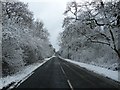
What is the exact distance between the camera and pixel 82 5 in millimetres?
30547

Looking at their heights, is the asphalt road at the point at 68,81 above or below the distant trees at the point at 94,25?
below

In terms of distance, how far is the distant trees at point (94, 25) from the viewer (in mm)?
24022

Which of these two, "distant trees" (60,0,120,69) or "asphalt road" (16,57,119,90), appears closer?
"asphalt road" (16,57,119,90)

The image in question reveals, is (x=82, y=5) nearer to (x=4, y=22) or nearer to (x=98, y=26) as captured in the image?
(x=98, y=26)

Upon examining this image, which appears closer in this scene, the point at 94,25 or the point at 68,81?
the point at 68,81

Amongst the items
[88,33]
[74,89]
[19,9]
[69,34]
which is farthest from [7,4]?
[74,89]

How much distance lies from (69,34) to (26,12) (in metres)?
7.14

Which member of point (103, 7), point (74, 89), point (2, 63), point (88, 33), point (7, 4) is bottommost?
point (74, 89)

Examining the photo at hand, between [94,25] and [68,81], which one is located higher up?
[94,25]

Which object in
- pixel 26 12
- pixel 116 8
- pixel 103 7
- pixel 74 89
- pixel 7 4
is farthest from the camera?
pixel 26 12

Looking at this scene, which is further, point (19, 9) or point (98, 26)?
point (19, 9)

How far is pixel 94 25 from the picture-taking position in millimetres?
28984

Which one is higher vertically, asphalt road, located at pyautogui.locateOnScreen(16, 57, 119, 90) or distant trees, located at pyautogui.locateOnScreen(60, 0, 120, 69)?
distant trees, located at pyautogui.locateOnScreen(60, 0, 120, 69)

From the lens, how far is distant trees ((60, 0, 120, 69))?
24.0 m
